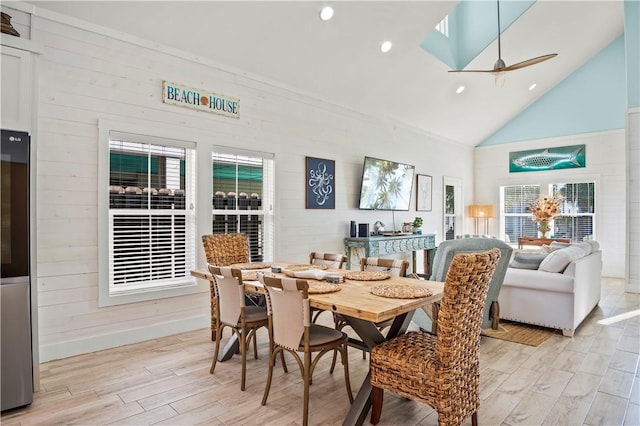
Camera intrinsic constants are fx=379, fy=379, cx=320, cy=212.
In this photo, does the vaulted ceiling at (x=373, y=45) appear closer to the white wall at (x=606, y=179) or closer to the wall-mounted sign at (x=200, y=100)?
the wall-mounted sign at (x=200, y=100)

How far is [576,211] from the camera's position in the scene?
8.16 m

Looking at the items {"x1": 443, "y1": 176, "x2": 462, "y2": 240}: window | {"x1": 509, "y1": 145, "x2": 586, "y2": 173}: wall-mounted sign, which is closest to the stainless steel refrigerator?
{"x1": 443, "y1": 176, "x2": 462, "y2": 240}: window

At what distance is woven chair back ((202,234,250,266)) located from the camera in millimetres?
3869

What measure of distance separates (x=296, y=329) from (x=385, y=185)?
15.4 ft

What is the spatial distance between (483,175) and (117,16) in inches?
336

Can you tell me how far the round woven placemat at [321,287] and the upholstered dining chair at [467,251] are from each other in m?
1.24

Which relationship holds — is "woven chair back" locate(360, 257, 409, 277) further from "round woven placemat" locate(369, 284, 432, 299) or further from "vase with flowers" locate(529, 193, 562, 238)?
"vase with flowers" locate(529, 193, 562, 238)

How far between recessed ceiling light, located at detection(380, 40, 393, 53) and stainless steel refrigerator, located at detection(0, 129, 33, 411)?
13.7ft

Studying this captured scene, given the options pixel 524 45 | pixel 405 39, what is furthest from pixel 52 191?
pixel 524 45

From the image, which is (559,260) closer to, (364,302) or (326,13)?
(364,302)

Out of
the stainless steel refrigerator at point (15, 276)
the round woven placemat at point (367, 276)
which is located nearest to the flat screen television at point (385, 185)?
the round woven placemat at point (367, 276)

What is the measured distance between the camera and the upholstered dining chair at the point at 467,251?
3498 mm

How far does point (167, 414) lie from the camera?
7.93 feet

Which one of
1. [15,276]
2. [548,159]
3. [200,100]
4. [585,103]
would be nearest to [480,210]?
[548,159]
